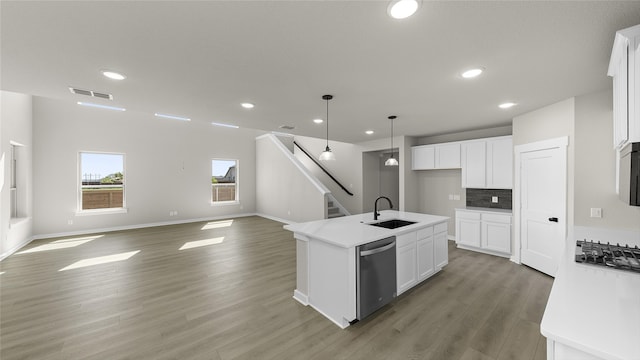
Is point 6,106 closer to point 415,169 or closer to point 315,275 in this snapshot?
point 315,275

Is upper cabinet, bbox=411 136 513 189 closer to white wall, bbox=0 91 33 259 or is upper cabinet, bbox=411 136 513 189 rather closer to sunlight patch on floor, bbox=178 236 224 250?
sunlight patch on floor, bbox=178 236 224 250

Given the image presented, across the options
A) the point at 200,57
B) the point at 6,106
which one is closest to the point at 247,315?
the point at 200,57

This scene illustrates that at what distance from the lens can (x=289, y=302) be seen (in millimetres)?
2850

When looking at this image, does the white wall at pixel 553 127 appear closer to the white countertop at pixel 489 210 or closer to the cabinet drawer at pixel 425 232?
the white countertop at pixel 489 210

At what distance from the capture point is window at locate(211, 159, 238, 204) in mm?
8523

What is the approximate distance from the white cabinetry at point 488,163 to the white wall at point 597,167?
4.40 ft

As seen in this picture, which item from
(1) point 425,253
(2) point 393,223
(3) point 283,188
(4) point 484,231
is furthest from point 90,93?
(4) point 484,231

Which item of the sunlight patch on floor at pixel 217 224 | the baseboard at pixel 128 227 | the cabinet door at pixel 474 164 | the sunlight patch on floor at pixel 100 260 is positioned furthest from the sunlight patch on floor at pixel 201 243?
the cabinet door at pixel 474 164

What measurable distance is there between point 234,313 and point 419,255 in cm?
229

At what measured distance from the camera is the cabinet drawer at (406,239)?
2838 millimetres

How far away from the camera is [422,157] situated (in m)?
5.81

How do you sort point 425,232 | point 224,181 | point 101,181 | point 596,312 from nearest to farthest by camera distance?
point 596,312, point 425,232, point 101,181, point 224,181

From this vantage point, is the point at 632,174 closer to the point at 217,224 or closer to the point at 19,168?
the point at 217,224

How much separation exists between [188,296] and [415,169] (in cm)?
517
